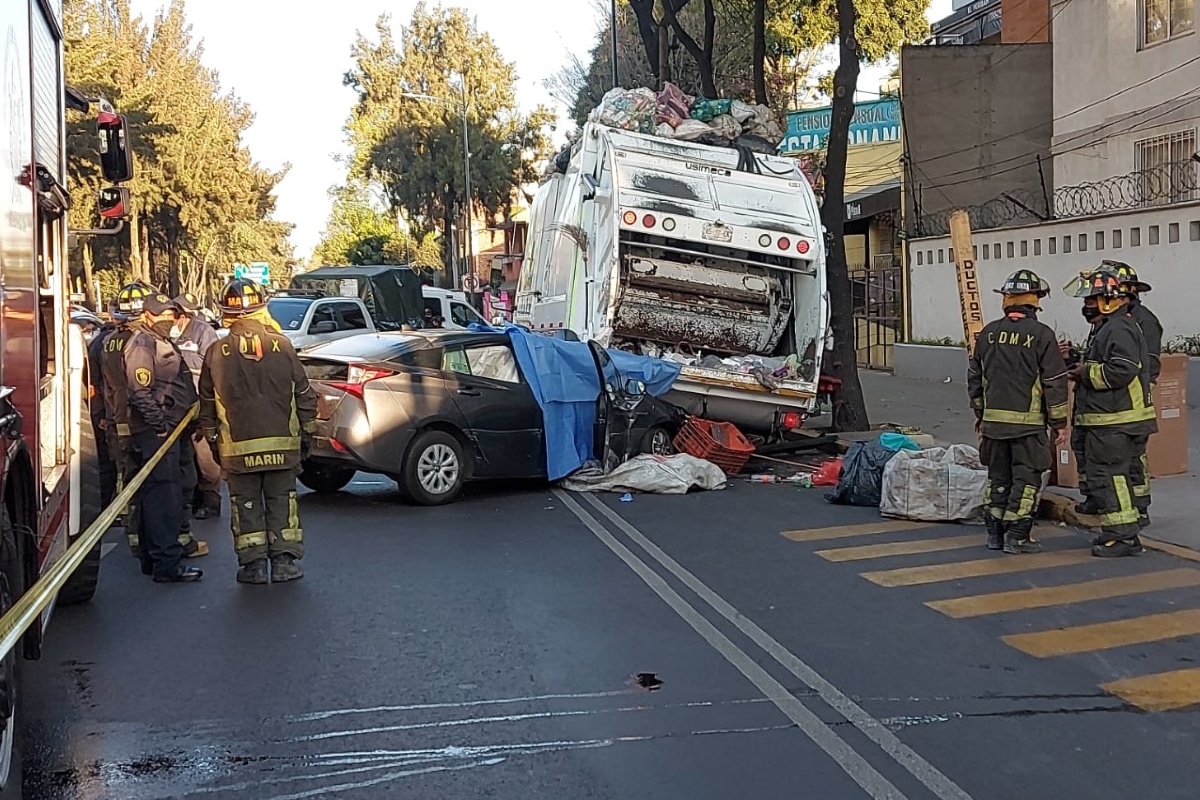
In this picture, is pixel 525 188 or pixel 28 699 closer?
pixel 28 699

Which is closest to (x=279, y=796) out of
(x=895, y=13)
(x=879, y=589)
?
(x=879, y=589)

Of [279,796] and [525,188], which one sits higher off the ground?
[525,188]

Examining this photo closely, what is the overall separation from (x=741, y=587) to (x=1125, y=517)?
8.72ft

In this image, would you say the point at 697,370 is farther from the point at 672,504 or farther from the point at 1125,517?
the point at 1125,517

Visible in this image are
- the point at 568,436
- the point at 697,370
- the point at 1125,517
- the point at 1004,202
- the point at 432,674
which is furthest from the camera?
the point at 1004,202

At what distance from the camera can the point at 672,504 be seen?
33.8 feet

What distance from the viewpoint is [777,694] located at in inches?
207

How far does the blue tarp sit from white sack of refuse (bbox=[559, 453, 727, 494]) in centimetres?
17

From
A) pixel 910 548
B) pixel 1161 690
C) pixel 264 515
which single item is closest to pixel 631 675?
pixel 1161 690

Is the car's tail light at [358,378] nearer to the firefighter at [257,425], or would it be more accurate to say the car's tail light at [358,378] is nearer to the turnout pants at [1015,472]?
the firefighter at [257,425]

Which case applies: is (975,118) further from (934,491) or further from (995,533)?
(995,533)

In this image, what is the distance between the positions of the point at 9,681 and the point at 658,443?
27.7 feet

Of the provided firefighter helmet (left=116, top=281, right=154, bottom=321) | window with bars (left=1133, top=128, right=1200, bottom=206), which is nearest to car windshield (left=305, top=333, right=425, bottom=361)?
firefighter helmet (left=116, top=281, right=154, bottom=321)

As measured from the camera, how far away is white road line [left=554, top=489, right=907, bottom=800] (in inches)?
170
